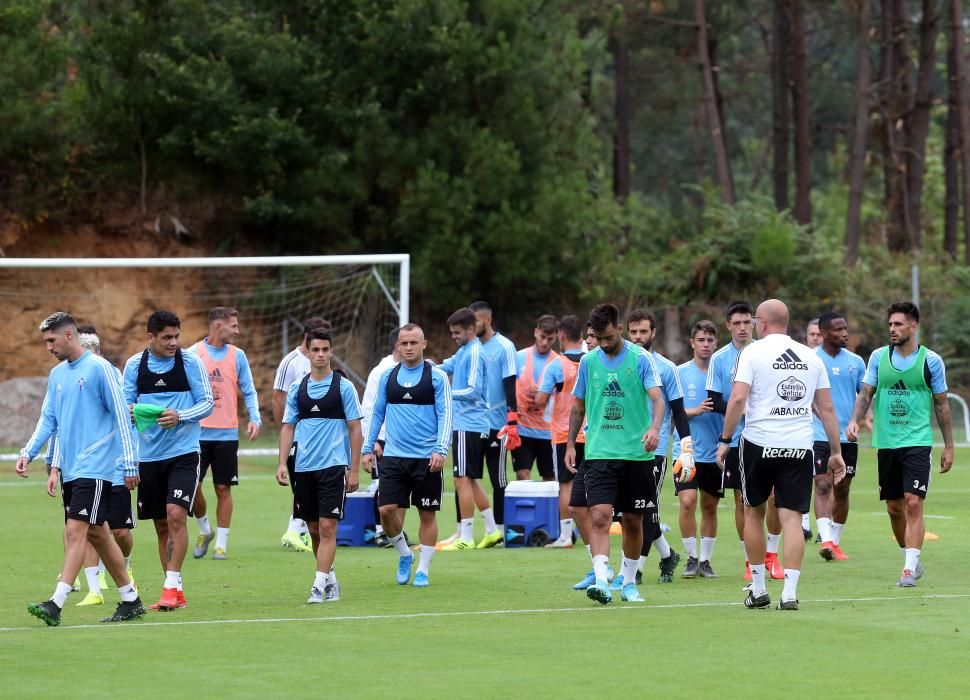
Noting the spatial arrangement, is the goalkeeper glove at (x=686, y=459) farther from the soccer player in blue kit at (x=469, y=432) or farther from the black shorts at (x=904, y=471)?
the soccer player in blue kit at (x=469, y=432)

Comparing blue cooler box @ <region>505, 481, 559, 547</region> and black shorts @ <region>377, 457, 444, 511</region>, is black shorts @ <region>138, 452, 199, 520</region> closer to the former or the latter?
black shorts @ <region>377, 457, 444, 511</region>

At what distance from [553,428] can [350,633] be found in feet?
20.4

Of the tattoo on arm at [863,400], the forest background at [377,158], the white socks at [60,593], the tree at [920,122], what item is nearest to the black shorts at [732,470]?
the tattoo on arm at [863,400]

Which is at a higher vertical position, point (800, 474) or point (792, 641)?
point (800, 474)

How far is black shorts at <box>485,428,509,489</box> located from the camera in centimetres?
1722

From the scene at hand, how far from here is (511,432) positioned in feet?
55.2

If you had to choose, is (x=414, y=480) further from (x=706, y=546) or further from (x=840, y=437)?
(x=840, y=437)

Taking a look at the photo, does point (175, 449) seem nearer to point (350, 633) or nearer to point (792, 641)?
point (350, 633)

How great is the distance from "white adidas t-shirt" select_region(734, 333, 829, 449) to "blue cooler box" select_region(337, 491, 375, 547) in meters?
6.32

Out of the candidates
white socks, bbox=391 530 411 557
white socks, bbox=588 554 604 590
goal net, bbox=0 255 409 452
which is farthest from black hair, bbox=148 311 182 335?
goal net, bbox=0 255 409 452

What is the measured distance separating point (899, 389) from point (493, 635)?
4855 mm

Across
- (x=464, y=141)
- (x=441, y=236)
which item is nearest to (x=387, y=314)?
(x=441, y=236)

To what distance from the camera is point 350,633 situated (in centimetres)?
1070

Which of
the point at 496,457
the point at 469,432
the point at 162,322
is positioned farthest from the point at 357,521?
the point at 162,322
